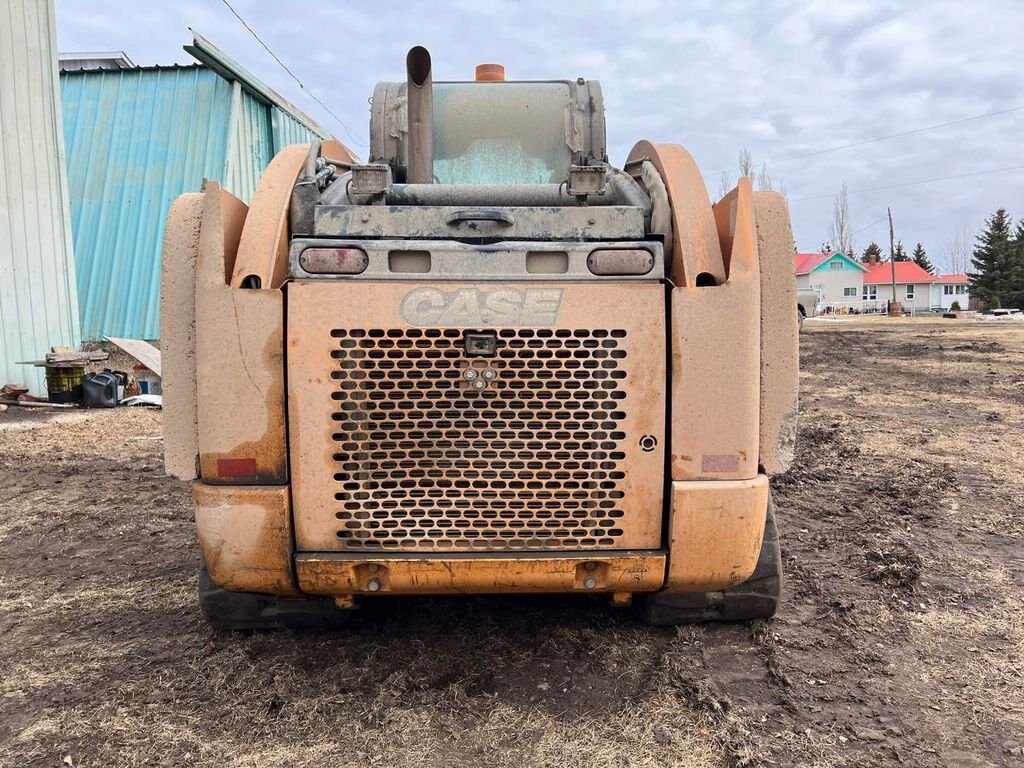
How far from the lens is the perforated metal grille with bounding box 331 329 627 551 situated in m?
2.86

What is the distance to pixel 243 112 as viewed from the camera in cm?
1636

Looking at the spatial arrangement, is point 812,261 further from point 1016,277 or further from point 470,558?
point 470,558

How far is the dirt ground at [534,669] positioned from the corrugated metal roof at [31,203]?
667 centimetres

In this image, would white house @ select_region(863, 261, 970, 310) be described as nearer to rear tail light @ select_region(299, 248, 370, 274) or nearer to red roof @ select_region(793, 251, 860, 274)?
red roof @ select_region(793, 251, 860, 274)

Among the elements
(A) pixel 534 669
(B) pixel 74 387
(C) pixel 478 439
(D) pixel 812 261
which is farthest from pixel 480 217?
(D) pixel 812 261

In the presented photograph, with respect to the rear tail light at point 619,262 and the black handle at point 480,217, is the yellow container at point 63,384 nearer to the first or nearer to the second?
→ the black handle at point 480,217

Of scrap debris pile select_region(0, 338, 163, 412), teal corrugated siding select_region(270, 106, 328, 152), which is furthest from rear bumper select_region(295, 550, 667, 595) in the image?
teal corrugated siding select_region(270, 106, 328, 152)

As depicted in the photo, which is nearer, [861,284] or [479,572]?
[479,572]

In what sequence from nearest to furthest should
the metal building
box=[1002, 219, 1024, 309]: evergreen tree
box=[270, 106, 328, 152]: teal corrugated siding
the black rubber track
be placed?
the black rubber track → the metal building → box=[270, 106, 328, 152]: teal corrugated siding → box=[1002, 219, 1024, 309]: evergreen tree

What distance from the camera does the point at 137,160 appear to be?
15758mm

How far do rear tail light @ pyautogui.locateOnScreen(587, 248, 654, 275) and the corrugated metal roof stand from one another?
10.6 m

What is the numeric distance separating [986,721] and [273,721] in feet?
8.38

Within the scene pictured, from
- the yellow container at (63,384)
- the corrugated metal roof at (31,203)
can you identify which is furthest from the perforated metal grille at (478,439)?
the corrugated metal roof at (31,203)

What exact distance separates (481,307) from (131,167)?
15.4 m
